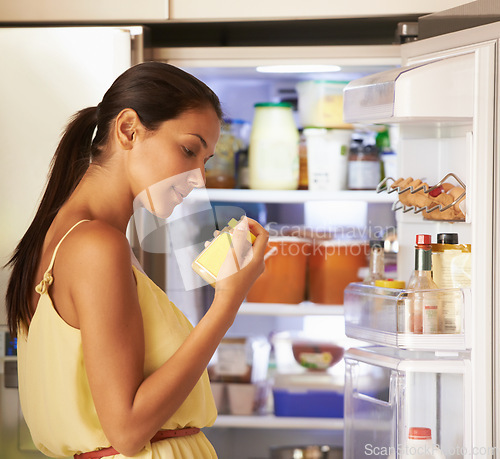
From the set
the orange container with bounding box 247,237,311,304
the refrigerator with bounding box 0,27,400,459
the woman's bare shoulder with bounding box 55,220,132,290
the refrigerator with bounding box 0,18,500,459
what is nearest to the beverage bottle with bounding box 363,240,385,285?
the refrigerator with bounding box 0,18,500,459

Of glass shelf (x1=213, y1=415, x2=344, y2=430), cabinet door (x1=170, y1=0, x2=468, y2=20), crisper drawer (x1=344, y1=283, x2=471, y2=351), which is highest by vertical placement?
cabinet door (x1=170, y1=0, x2=468, y2=20)

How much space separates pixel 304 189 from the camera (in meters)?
1.98

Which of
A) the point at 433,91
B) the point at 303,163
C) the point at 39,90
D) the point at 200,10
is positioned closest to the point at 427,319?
the point at 433,91

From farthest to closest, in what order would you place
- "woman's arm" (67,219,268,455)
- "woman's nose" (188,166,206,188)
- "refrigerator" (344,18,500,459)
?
1. "refrigerator" (344,18,500,459)
2. "woman's nose" (188,166,206,188)
3. "woman's arm" (67,219,268,455)

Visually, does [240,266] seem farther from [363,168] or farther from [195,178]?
[363,168]

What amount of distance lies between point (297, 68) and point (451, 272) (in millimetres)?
730

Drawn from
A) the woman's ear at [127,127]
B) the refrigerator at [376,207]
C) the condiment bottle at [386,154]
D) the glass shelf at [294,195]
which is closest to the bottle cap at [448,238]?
the refrigerator at [376,207]

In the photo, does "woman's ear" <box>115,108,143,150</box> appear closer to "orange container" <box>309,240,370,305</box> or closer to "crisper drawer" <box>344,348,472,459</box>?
"crisper drawer" <box>344,348,472,459</box>

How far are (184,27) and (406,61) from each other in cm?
64

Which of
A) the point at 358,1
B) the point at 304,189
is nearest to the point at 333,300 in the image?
the point at 304,189

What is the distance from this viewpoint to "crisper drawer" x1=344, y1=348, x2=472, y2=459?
1380 millimetres

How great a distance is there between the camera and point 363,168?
74.0 inches

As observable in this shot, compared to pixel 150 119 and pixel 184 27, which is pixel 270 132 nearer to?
pixel 184 27

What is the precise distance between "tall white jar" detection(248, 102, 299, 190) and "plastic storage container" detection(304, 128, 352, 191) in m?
0.05
